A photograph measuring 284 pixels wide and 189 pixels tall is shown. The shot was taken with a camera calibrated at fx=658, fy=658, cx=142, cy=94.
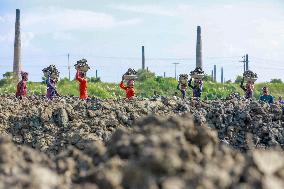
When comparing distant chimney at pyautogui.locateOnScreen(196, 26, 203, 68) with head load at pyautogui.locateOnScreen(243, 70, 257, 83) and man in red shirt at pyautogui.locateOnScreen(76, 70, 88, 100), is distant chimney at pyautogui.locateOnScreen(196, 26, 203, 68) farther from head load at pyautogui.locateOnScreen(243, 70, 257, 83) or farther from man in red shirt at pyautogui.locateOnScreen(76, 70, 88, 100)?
man in red shirt at pyautogui.locateOnScreen(76, 70, 88, 100)

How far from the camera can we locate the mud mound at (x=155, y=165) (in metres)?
3.61

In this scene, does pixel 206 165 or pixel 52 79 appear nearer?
pixel 206 165

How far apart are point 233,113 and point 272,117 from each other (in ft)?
2.81

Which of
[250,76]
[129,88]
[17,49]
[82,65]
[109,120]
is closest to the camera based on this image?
[109,120]

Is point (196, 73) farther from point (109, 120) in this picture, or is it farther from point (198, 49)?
point (198, 49)

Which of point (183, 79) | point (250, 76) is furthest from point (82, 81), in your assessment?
point (250, 76)

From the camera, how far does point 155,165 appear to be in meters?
3.77

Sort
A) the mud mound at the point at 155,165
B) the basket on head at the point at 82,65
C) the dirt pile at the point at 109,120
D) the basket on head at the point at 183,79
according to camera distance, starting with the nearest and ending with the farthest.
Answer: the mud mound at the point at 155,165 < the dirt pile at the point at 109,120 < the basket on head at the point at 82,65 < the basket on head at the point at 183,79

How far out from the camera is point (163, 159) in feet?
12.4

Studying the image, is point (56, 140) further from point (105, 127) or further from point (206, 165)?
point (206, 165)

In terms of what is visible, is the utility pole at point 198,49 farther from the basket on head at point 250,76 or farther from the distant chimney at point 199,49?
the basket on head at point 250,76

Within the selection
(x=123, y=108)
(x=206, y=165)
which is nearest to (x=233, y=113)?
(x=123, y=108)

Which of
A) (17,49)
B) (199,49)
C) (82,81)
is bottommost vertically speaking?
(82,81)

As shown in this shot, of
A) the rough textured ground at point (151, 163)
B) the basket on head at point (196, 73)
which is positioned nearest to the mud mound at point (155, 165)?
the rough textured ground at point (151, 163)
